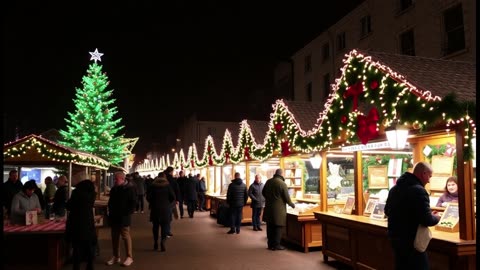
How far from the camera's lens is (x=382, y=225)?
7.79 m

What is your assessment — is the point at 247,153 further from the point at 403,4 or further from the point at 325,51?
the point at 325,51

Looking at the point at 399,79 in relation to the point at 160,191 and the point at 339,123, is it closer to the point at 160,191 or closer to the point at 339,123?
the point at 339,123

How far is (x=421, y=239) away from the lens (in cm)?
573

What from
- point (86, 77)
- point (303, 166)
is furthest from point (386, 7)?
point (86, 77)

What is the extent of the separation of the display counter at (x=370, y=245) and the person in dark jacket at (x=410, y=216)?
714 mm

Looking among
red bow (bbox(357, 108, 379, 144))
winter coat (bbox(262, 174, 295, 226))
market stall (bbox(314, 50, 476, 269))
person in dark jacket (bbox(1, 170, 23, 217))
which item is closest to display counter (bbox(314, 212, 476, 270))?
market stall (bbox(314, 50, 476, 269))

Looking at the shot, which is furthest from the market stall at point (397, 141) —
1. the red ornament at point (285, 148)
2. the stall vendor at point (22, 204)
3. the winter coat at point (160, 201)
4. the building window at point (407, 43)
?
the building window at point (407, 43)

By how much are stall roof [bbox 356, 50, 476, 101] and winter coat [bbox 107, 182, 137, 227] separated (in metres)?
5.36

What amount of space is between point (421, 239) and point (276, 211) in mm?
5795

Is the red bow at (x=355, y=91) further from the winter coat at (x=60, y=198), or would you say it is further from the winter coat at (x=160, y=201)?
the winter coat at (x=60, y=198)

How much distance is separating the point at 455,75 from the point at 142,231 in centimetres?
1104


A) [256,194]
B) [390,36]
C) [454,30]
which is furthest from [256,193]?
[390,36]

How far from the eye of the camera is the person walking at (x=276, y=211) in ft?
37.1

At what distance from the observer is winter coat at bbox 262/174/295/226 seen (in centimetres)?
1131
